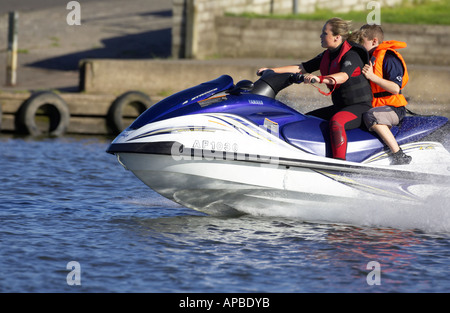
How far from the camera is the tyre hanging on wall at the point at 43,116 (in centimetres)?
1405

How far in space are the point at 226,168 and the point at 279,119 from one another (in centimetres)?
64

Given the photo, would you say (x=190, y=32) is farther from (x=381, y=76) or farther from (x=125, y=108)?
(x=381, y=76)

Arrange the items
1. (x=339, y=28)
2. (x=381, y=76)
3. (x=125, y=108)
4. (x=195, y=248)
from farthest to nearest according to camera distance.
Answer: (x=125, y=108) → (x=381, y=76) → (x=339, y=28) → (x=195, y=248)

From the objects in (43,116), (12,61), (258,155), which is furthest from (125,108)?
(258,155)

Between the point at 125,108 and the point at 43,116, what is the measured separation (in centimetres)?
135

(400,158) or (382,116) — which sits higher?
(382,116)

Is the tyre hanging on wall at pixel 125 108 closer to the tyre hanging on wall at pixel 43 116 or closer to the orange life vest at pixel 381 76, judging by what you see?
the tyre hanging on wall at pixel 43 116

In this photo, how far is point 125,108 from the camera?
48.0 ft

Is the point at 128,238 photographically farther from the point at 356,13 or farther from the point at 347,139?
the point at 356,13

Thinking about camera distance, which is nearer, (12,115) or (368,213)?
(368,213)

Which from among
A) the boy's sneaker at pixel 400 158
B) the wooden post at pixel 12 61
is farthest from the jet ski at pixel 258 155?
the wooden post at pixel 12 61

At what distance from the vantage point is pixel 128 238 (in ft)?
24.4

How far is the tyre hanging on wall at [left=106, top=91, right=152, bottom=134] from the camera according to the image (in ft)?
47.1
